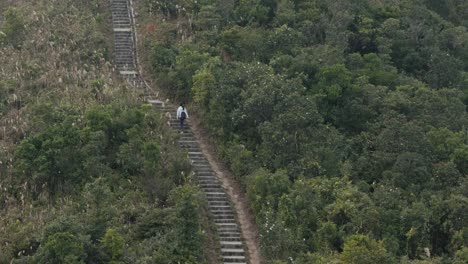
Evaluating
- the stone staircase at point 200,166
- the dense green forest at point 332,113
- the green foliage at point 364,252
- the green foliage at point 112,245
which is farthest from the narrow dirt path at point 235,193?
the green foliage at point 112,245

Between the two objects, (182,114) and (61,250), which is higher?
(182,114)

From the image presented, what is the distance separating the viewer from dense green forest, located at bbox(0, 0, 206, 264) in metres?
18.5

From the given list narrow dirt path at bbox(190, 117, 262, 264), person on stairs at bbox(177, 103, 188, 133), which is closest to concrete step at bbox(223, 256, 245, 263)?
narrow dirt path at bbox(190, 117, 262, 264)

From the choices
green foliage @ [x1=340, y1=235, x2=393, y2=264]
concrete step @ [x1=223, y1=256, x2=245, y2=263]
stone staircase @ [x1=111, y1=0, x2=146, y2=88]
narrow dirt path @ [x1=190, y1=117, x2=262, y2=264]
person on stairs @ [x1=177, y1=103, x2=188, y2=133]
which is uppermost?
stone staircase @ [x1=111, y1=0, x2=146, y2=88]

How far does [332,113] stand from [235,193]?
5725mm

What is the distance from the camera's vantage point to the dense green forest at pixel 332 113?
20.5m

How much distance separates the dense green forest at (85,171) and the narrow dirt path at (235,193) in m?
1.38

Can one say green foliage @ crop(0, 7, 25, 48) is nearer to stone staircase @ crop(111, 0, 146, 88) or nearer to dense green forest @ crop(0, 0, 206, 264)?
→ dense green forest @ crop(0, 0, 206, 264)

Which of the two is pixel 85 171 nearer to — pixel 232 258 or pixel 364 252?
pixel 232 258

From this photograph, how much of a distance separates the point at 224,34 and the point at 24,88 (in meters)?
8.86

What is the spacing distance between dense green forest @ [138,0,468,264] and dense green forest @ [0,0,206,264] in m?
2.42

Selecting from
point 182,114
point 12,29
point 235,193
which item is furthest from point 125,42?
point 235,193

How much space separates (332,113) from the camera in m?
26.5

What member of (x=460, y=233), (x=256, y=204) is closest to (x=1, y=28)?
(x=256, y=204)
